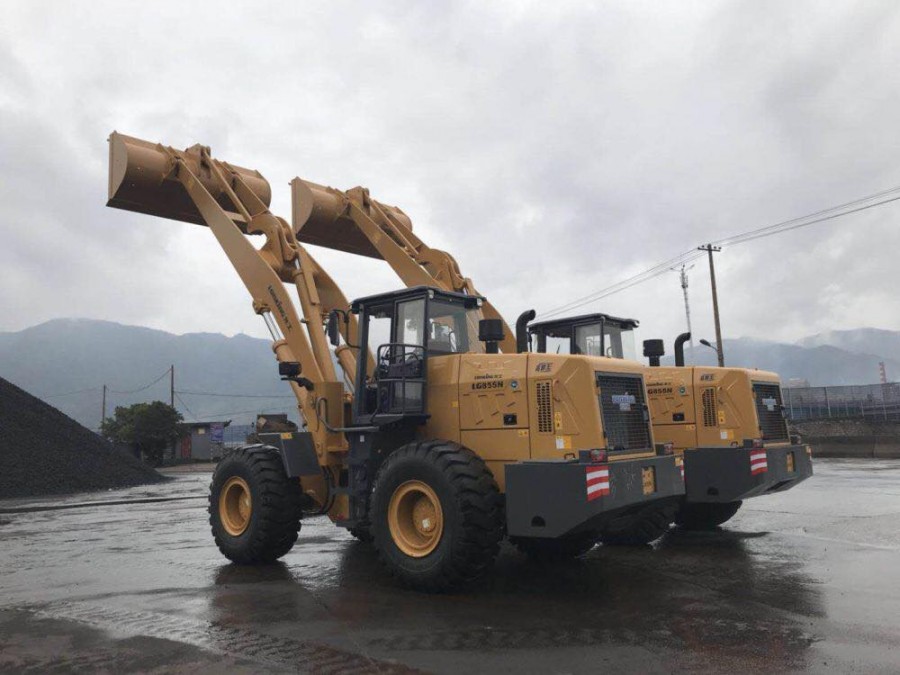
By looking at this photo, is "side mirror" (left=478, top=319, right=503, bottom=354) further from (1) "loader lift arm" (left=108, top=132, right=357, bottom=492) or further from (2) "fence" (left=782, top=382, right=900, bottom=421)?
(2) "fence" (left=782, top=382, right=900, bottom=421)

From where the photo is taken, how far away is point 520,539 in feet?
25.9

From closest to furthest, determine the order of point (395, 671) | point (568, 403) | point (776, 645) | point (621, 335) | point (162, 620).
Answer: point (395, 671), point (776, 645), point (162, 620), point (568, 403), point (621, 335)

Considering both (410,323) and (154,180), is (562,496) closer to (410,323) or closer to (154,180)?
(410,323)

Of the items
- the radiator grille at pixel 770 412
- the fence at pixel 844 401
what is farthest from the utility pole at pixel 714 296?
the radiator grille at pixel 770 412

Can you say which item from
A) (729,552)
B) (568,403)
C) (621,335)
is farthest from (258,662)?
(621,335)

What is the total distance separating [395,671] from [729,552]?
573cm

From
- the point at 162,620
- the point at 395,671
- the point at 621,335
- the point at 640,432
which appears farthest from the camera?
the point at 621,335

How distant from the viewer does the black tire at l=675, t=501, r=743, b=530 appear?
419 inches

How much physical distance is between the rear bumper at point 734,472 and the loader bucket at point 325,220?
6.19 metres

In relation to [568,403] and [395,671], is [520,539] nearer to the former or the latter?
[568,403]

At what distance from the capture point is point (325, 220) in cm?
1146

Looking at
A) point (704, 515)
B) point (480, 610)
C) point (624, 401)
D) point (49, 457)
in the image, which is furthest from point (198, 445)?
point (480, 610)

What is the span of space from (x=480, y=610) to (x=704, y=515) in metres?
5.95

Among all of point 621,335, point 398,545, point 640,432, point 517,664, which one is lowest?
point 517,664
